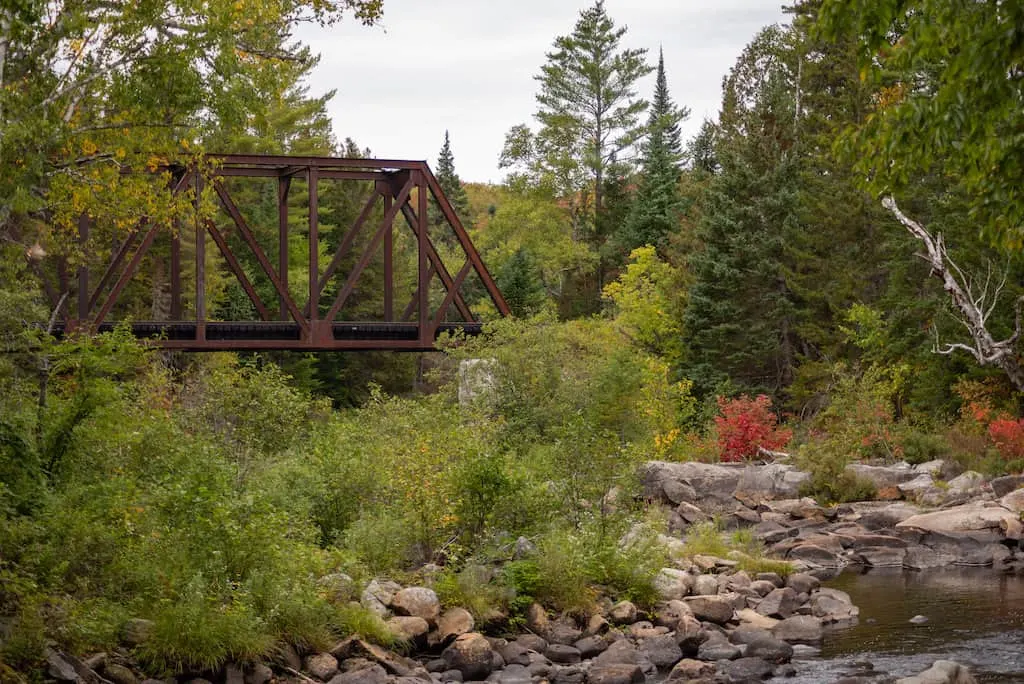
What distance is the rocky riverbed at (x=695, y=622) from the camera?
12773 millimetres

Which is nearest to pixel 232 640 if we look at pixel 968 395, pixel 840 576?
pixel 840 576

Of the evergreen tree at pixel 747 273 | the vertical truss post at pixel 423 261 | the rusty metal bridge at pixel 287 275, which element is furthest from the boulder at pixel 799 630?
the evergreen tree at pixel 747 273

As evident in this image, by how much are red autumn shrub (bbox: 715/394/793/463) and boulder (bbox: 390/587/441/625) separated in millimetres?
18711

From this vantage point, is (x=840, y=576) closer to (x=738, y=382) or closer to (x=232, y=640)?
(x=232, y=640)

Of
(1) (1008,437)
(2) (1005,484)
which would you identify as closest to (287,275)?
(1) (1008,437)

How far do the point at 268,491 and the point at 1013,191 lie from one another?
9.83m

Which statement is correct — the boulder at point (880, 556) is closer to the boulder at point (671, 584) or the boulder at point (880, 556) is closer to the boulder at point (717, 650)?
the boulder at point (671, 584)

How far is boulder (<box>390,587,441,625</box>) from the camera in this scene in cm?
1440

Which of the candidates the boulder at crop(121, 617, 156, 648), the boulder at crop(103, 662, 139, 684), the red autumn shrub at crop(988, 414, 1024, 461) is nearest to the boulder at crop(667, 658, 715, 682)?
the boulder at crop(121, 617, 156, 648)

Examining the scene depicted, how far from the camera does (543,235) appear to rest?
56844 mm

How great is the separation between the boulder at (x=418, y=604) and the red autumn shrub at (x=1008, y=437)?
18.0 m

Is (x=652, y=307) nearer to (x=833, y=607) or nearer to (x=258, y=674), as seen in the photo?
(x=833, y=607)

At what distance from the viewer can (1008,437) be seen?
28156mm

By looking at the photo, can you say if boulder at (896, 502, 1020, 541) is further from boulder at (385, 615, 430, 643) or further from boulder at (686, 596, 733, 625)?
boulder at (385, 615, 430, 643)
